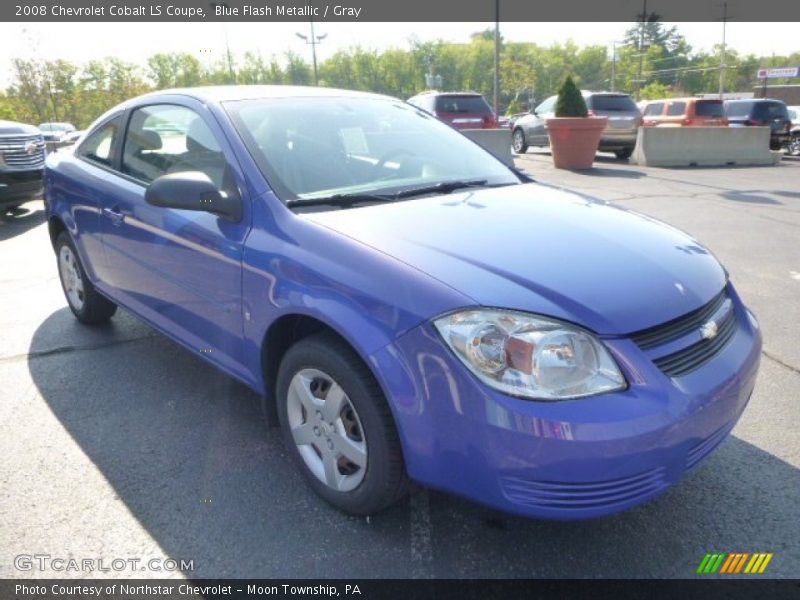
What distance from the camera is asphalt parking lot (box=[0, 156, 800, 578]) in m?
2.16

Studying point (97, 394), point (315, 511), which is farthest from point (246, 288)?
point (97, 394)

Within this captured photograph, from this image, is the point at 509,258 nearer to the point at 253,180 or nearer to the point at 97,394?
the point at 253,180

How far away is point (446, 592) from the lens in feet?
6.63


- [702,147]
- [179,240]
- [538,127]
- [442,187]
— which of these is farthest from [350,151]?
[538,127]

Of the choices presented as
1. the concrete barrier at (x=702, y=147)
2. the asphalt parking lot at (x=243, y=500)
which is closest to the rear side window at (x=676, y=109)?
the concrete barrier at (x=702, y=147)

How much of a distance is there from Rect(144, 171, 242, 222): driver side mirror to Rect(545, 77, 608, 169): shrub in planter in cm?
1191

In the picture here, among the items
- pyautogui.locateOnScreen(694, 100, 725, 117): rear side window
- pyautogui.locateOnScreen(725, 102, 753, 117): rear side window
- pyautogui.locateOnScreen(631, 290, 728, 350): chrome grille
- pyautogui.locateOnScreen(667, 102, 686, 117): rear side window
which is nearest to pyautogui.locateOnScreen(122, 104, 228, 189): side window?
pyautogui.locateOnScreen(631, 290, 728, 350): chrome grille

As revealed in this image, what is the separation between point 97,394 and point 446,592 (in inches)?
93.8

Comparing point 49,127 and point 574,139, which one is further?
point 49,127

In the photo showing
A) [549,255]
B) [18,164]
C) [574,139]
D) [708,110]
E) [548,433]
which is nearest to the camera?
[548,433]

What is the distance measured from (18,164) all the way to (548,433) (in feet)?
30.8

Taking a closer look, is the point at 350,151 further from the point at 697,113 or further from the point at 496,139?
the point at 697,113

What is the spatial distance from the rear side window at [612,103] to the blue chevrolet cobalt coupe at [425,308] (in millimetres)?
13746

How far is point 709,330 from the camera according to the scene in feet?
7.00
